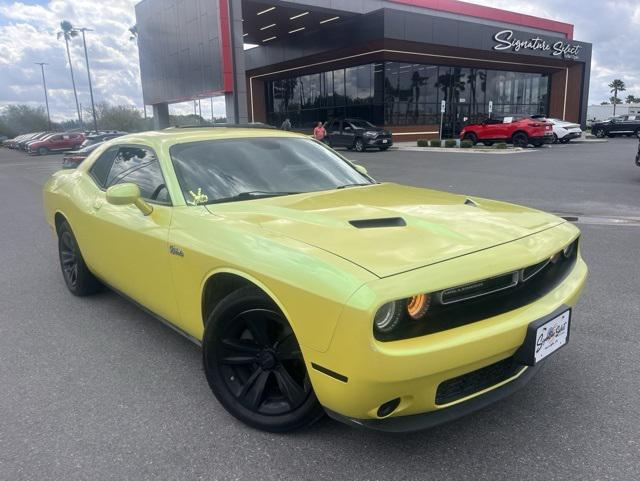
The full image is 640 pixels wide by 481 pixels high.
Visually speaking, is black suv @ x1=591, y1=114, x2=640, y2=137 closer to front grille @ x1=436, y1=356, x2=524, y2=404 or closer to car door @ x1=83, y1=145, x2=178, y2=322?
car door @ x1=83, y1=145, x2=178, y2=322

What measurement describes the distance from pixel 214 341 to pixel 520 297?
154cm

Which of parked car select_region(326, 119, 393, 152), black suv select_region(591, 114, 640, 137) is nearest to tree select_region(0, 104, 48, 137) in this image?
parked car select_region(326, 119, 393, 152)

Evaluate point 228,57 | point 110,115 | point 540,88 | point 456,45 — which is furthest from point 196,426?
point 110,115

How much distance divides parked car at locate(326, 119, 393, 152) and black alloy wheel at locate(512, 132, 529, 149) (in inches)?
256

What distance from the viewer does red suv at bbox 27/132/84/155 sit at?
3372 cm

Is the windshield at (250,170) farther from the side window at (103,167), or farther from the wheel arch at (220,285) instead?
the side window at (103,167)

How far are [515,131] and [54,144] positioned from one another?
2898 centimetres

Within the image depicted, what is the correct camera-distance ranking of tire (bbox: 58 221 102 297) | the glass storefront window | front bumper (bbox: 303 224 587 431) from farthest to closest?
the glass storefront window
tire (bbox: 58 221 102 297)
front bumper (bbox: 303 224 587 431)

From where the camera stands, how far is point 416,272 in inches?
80.9

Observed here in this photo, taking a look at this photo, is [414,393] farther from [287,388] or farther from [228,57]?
[228,57]

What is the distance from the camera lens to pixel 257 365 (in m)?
2.60

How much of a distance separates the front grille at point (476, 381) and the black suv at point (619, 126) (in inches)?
1538
